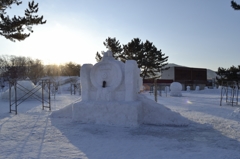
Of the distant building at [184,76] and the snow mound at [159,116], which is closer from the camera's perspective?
the snow mound at [159,116]

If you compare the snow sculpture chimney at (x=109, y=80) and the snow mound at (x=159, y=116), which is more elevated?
the snow sculpture chimney at (x=109, y=80)

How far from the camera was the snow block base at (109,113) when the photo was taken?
8.96 m

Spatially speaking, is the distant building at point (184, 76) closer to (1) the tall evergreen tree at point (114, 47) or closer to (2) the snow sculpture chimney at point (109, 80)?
(1) the tall evergreen tree at point (114, 47)

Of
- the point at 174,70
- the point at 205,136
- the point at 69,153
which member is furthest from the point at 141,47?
the point at 69,153

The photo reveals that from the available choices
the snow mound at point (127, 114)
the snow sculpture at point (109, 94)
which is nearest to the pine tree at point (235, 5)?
the snow sculpture at point (109, 94)

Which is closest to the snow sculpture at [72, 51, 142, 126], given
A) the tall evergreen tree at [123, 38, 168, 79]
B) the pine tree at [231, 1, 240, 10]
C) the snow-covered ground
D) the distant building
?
the snow-covered ground

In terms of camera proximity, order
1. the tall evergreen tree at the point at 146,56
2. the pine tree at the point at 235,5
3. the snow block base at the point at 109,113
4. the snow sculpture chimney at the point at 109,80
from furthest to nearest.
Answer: the tall evergreen tree at the point at 146,56 < the pine tree at the point at 235,5 < the snow sculpture chimney at the point at 109,80 < the snow block base at the point at 109,113

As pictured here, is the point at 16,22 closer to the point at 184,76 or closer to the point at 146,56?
the point at 146,56

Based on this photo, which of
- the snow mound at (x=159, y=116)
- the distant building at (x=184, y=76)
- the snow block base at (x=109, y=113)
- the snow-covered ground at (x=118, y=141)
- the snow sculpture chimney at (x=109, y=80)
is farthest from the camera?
the distant building at (x=184, y=76)

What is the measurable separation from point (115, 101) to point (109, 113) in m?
0.62

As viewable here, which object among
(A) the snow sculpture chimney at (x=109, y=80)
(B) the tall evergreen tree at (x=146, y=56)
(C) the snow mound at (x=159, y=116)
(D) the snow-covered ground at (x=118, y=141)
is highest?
(B) the tall evergreen tree at (x=146, y=56)

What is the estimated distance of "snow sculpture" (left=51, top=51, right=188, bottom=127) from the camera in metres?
9.13

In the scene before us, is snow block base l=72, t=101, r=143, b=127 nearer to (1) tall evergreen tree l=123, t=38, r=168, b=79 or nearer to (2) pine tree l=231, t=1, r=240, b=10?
(2) pine tree l=231, t=1, r=240, b=10

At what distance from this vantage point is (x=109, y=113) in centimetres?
930
